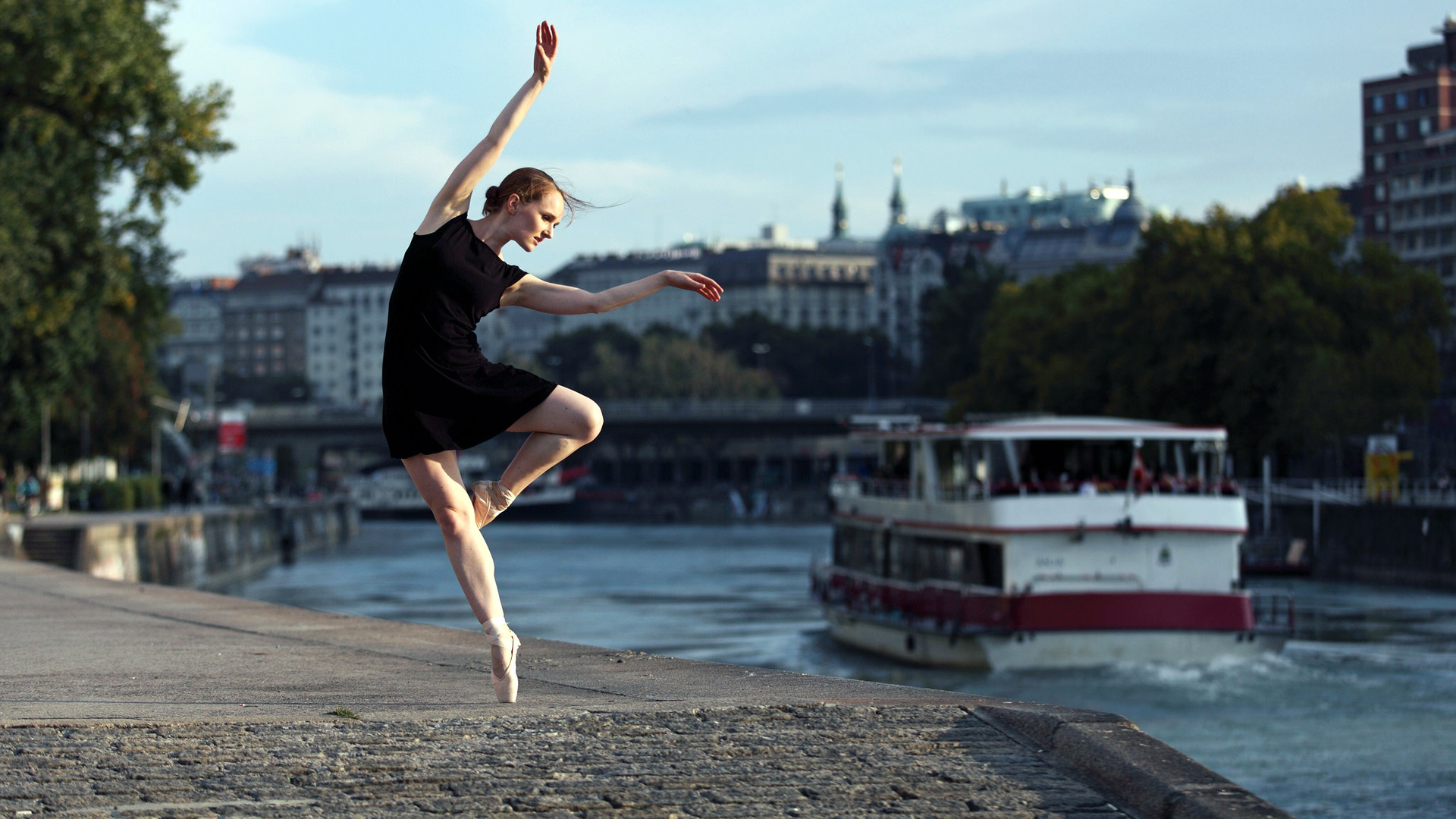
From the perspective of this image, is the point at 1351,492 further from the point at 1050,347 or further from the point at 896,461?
the point at 896,461

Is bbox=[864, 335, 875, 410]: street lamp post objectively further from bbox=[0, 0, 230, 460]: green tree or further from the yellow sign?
bbox=[0, 0, 230, 460]: green tree

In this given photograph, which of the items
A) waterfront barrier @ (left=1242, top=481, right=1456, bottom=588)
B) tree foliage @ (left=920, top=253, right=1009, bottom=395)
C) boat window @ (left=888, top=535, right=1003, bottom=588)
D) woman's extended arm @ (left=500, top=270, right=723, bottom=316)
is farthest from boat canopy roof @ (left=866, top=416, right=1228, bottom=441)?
tree foliage @ (left=920, top=253, right=1009, bottom=395)

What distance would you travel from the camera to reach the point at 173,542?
44.1 m

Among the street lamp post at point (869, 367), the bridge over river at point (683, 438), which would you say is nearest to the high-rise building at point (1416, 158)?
the bridge over river at point (683, 438)

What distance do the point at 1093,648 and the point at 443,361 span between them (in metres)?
23.2

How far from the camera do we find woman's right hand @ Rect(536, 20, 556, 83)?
6418mm

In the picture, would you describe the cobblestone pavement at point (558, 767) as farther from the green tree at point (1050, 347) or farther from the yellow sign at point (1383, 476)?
the green tree at point (1050, 347)

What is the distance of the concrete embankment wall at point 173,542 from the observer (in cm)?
3291

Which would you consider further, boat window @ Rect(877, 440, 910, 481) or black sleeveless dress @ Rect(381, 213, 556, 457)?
boat window @ Rect(877, 440, 910, 481)

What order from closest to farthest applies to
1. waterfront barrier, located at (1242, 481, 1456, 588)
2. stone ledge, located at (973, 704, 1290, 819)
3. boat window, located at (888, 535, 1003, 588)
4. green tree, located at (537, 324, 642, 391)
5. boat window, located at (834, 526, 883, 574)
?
1. stone ledge, located at (973, 704, 1290, 819)
2. boat window, located at (888, 535, 1003, 588)
3. boat window, located at (834, 526, 883, 574)
4. waterfront barrier, located at (1242, 481, 1456, 588)
5. green tree, located at (537, 324, 642, 391)

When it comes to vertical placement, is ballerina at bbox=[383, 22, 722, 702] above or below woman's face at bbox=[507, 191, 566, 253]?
below

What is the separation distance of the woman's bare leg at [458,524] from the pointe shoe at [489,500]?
8 cm

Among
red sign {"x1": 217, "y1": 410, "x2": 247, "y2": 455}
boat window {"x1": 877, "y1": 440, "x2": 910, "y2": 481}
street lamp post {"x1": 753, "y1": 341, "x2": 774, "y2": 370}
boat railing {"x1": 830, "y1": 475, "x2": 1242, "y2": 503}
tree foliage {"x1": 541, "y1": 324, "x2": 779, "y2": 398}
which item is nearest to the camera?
boat railing {"x1": 830, "y1": 475, "x2": 1242, "y2": 503}

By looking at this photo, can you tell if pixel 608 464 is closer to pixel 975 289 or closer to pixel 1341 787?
pixel 975 289
